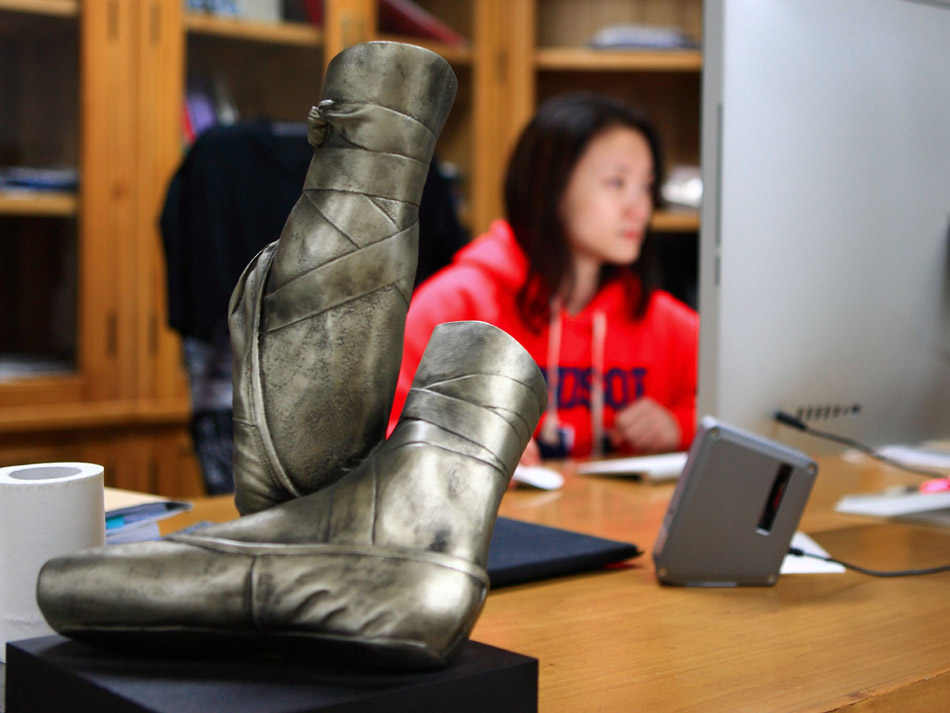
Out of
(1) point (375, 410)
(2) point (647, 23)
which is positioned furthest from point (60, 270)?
(1) point (375, 410)

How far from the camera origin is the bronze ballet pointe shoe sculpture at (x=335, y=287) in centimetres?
51

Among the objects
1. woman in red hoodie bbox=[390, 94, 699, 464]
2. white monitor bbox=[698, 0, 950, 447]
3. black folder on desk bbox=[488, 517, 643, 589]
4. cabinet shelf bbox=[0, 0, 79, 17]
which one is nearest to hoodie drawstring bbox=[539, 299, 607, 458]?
woman in red hoodie bbox=[390, 94, 699, 464]

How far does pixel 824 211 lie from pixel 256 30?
6.13 ft

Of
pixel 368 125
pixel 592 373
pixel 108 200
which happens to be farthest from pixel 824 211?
pixel 108 200

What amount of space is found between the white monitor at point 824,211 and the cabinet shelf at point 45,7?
1.74 m

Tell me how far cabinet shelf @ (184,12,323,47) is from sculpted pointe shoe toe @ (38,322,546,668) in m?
2.14

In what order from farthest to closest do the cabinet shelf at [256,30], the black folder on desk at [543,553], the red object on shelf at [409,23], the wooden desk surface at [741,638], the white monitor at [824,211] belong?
1. the red object on shelf at [409,23]
2. the cabinet shelf at [256,30]
3. the white monitor at [824,211]
4. the black folder on desk at [543,553]
5. the wooden desk surface at [741,638]

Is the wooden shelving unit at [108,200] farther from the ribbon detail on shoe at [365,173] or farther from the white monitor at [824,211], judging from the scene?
the ribbon detail on shoe at [365,173]

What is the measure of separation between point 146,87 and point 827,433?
1.81 metres

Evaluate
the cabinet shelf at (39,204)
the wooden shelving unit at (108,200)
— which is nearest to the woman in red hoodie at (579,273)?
the wooden shelving unit at (108,200)

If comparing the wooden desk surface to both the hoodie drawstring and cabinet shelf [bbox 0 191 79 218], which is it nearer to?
the hoodie drawstring

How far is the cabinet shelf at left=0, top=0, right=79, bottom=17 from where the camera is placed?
221 centimetres

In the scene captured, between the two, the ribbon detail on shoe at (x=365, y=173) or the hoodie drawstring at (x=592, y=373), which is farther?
the hoodie drawstring at (x=592, y=373)

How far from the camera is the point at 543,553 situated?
31.6 inches
